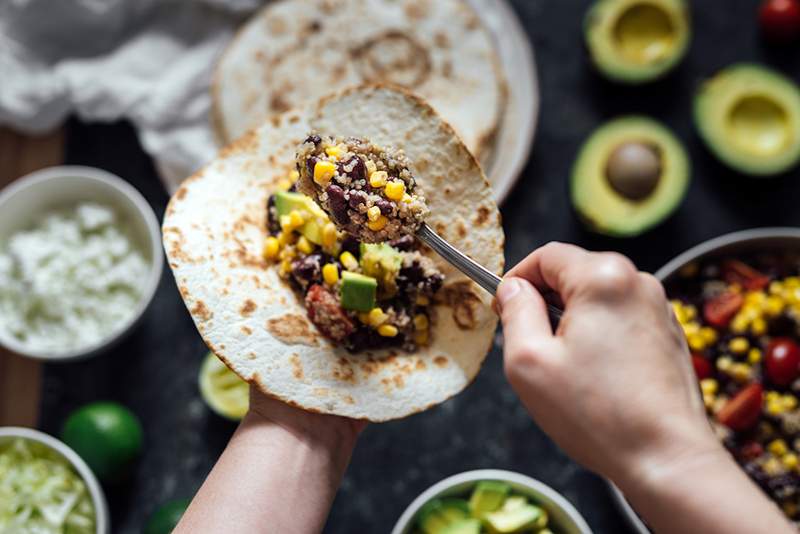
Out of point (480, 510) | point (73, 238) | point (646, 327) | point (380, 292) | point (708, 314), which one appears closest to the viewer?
point (646, 327)

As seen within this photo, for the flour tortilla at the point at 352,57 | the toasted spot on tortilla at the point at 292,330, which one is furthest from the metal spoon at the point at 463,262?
the flour tortilla at the point at 352,57

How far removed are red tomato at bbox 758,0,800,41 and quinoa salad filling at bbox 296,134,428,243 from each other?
6.26 ft

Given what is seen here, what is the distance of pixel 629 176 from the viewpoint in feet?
9.12

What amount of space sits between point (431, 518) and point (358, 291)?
3.11 ft

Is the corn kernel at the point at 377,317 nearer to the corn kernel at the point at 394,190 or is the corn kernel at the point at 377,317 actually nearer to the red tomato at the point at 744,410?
the corn kernel at the point at 394,190

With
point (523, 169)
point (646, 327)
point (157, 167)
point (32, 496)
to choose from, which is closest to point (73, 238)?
point (157, 167)

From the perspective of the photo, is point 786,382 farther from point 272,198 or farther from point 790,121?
point 272,198

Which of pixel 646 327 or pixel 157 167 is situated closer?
pixel 646 327

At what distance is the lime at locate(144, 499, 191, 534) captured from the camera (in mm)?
2625

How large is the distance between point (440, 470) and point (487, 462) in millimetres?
169

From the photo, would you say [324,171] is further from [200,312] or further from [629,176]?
[629,176]

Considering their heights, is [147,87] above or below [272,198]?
below

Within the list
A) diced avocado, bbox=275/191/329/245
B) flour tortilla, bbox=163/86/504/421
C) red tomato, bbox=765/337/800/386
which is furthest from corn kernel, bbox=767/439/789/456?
diced avocado, bbox=275/191/329/245

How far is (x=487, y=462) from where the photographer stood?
2.89m
